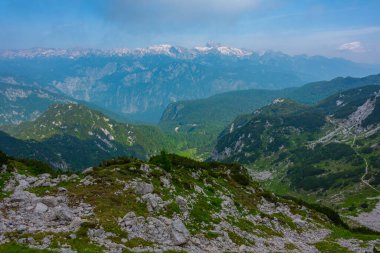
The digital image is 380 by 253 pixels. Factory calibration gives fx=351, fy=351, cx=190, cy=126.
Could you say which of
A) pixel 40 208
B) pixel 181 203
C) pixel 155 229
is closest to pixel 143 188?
pixel 181 203

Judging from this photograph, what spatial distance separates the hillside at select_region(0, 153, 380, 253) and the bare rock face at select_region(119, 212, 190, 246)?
101 mm

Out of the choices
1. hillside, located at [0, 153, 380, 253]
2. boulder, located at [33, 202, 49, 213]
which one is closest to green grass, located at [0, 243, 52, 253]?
hillside, located at [0, 153, 380, 253]

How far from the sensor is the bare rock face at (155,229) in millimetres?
34812

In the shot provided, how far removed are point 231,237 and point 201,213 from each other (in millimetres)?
5490

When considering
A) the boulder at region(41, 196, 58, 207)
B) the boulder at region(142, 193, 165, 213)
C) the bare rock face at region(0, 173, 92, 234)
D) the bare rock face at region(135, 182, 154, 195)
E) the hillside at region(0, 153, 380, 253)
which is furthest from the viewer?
the bare rock face at region(135, 182, 154, 195)

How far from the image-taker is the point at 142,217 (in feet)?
124

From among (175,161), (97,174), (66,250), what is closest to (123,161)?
(97,174)

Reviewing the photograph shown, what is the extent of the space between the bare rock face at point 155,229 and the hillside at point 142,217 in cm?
10

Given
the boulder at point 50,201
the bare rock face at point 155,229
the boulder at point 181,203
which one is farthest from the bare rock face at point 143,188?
the boulder at point 50,201

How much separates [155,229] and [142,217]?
228cm

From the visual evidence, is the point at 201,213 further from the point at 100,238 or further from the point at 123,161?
the point at 123,161

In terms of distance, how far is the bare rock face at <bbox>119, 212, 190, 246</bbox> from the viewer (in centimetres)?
3481

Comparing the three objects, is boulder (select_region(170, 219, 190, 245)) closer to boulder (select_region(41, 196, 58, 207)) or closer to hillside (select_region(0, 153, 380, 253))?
hillside (select_region(0, 153, 380, 253))

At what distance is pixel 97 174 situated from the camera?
164 ft
